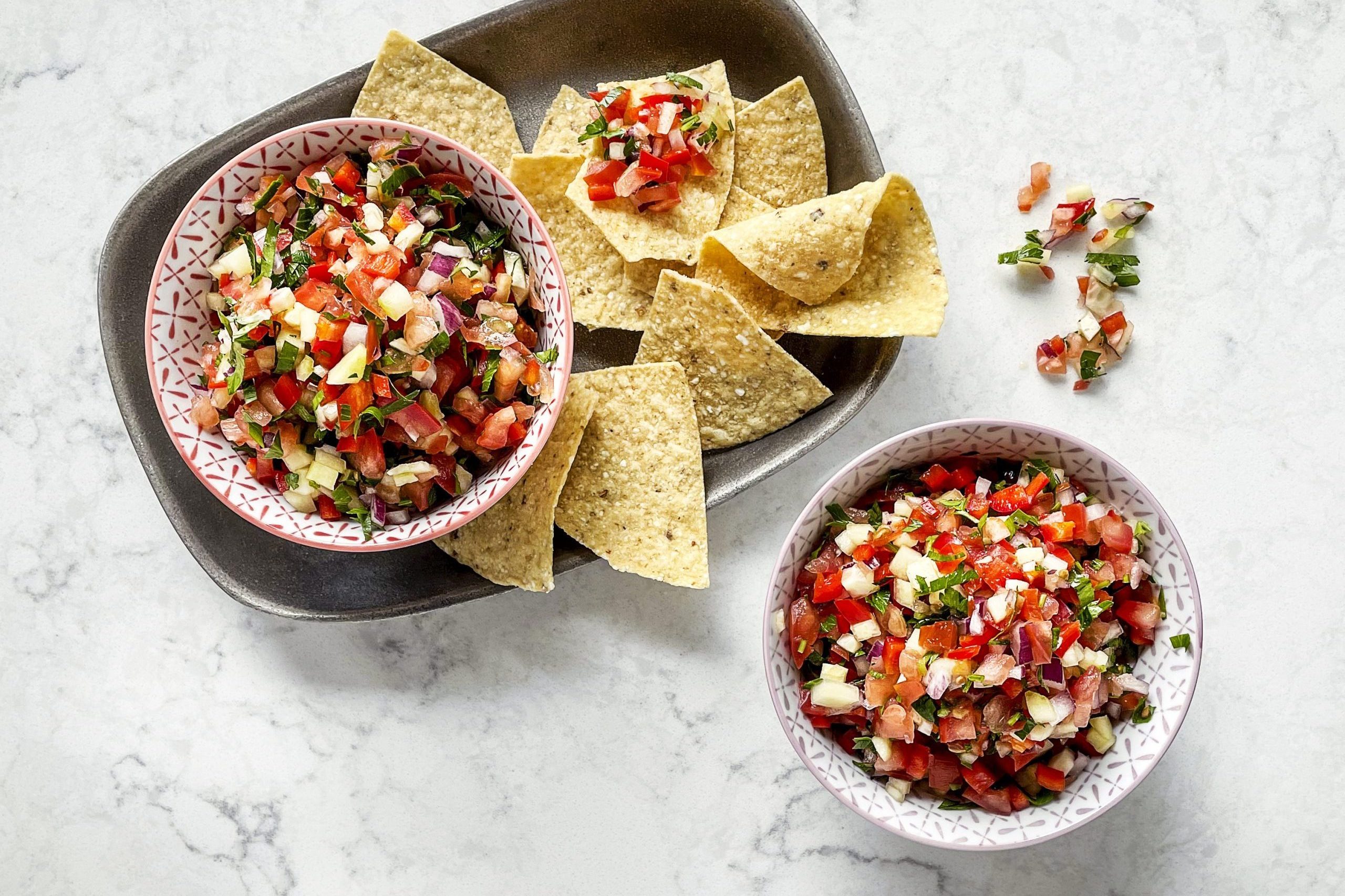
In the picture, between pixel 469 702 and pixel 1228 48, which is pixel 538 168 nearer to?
pixel 469 702

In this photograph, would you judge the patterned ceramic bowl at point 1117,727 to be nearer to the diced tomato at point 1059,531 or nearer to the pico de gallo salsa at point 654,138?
the diced tomato at point 1059,531

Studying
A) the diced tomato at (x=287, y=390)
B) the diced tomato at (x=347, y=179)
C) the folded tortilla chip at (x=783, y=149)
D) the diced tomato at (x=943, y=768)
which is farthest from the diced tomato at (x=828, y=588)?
the diced tomato at (x=347, y=179)

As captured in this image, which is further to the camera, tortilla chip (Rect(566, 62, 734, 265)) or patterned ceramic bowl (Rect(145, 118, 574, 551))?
tortilla chip (Rect(566, 62, 734, 265))

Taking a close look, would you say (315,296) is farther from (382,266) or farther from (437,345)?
(437,345)

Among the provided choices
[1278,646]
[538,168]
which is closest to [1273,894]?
[1278,646]

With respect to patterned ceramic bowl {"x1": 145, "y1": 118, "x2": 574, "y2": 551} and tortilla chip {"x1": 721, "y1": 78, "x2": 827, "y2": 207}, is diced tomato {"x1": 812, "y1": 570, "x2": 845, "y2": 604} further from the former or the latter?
tortilla chip {"x1": 721, "y1": 78, "x2": 827, "y2": 207}

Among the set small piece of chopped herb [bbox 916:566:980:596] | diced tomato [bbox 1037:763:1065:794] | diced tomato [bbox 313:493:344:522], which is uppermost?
diced tomato [bbox 313:493:344:522]

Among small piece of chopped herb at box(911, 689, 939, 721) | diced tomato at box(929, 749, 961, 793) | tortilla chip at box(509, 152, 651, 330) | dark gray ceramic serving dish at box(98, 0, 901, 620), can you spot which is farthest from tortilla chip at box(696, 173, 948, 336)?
diced tomato at box(929, 749, 961, 793)
